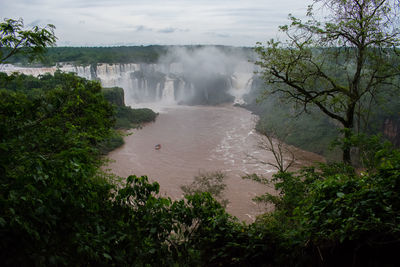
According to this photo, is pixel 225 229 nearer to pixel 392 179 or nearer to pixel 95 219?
pixel 95 219

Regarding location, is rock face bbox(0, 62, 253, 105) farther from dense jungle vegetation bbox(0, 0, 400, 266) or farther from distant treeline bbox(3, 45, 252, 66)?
dense jungle vegetation bbox(0, 0, 400, 266)

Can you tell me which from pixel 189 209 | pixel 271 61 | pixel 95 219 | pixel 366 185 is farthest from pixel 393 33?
pixel 95 219

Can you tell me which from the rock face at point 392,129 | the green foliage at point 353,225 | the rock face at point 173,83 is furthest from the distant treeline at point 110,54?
the green foliage at point 353,225

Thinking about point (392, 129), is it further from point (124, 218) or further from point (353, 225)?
point (124, 218)

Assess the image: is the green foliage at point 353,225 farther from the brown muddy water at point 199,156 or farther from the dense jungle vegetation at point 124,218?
the brown muddy water at point 199,156

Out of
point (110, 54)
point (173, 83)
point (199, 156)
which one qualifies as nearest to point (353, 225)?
point (199, 156)

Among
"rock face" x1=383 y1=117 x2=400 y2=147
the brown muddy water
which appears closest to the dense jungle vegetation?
→ the brown muddy water
